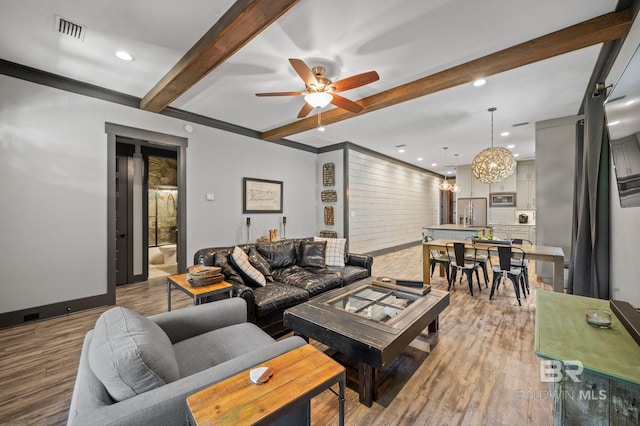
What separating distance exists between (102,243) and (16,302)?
3.31ft

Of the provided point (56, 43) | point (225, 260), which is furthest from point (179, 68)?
point (225, 260)

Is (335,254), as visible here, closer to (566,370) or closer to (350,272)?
(350,272)

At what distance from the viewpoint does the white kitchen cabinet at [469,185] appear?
861cm

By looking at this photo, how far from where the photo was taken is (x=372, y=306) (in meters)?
2.48

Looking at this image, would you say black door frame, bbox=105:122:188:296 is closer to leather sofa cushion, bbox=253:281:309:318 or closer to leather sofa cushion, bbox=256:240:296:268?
leather sofa cushion, bbox=256:240:296:268

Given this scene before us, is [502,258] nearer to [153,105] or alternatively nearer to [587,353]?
[587,353]

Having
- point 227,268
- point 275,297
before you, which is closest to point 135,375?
point 275,297

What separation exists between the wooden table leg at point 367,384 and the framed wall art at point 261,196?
13.6ft

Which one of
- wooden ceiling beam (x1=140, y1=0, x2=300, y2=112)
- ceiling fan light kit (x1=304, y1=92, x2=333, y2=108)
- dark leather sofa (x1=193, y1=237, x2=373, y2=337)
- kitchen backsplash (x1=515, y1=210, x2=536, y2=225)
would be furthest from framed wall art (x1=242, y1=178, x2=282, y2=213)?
kitchen backsplash (x1=515, y1=210, x2=536, y2=225)

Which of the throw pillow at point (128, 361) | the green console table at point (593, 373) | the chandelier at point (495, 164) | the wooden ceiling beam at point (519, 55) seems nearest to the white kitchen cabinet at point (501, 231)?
the chandelier at point (495, 164)

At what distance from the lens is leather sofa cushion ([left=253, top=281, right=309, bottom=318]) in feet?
8.70

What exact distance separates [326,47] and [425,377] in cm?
320

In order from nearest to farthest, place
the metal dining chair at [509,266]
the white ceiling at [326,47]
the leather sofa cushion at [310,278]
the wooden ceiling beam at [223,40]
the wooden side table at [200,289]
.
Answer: the wooden ceiling beam at [223,40] → the white ceiling at [326,47] → the wooden side table at [200,289] → the leather sofa cushion at [310,278] → the metal dining chair at [509,266]

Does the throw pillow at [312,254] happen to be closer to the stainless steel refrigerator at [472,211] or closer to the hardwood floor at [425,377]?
the hardwood floor at [425,377]
